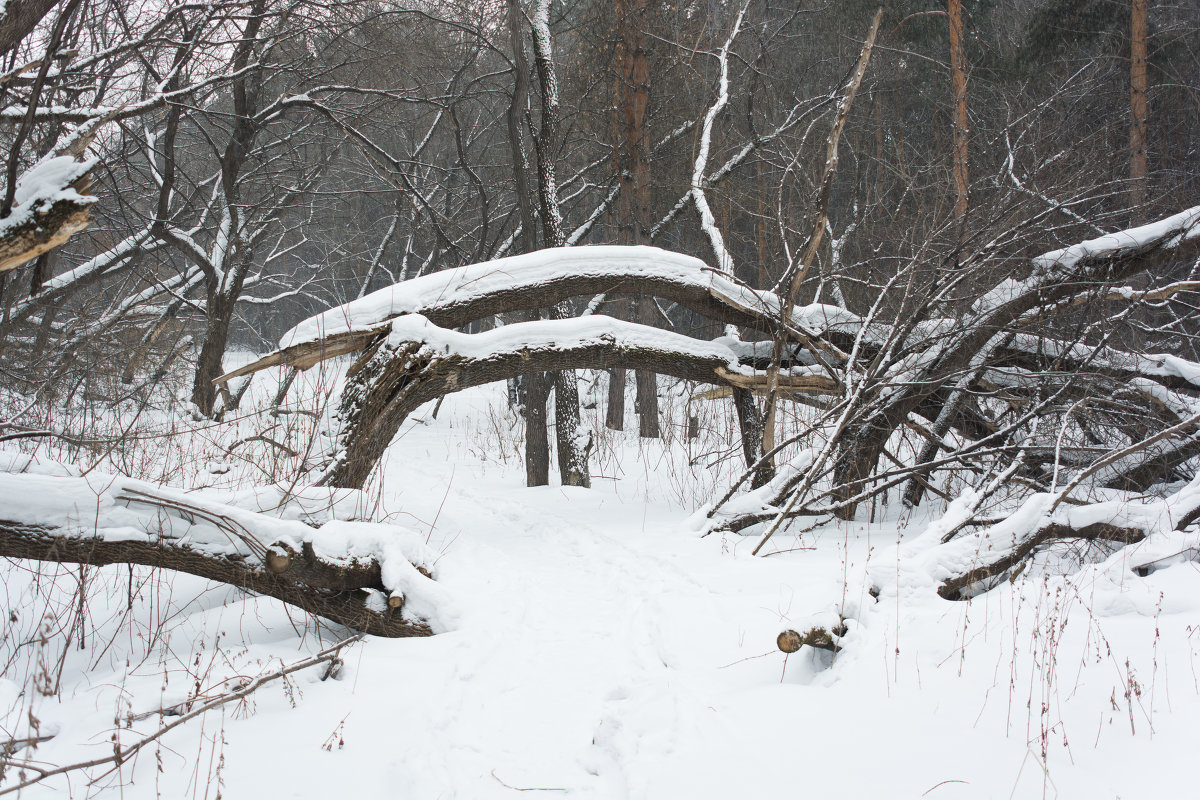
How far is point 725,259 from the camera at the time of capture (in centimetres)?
668

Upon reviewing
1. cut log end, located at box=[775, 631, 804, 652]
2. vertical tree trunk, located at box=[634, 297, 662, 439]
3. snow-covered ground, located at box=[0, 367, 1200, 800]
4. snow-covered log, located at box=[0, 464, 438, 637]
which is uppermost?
vertical tree trunk, located at box=[634, 297, 662, 439]

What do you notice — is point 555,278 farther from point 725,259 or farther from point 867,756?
A: point 867,756

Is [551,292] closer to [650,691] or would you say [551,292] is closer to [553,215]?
[553,215]

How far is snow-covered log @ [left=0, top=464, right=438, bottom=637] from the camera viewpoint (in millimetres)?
2756

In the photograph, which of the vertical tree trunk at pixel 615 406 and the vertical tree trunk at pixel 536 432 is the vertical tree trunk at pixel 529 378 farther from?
the vertical tree trunk at pixel 615 406

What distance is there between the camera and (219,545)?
115 inches

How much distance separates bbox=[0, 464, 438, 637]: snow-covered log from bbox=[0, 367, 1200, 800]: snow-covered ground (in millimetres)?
198

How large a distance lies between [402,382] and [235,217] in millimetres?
6933

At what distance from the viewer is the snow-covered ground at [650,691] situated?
82.7 inches

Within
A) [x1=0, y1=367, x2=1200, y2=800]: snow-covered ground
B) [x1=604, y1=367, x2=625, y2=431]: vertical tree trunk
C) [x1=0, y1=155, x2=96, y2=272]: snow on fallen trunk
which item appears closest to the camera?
[x1=0, y1=367, x2=1200, y2=800]: snow-covered ground

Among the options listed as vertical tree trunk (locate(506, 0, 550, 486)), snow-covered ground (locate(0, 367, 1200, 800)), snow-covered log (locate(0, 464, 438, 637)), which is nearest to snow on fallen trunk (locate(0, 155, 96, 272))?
Result: snow-covered log (locate(0, 464, 438, 637))

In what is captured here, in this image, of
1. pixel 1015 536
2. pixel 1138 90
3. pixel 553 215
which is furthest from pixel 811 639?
pixel 1138 90

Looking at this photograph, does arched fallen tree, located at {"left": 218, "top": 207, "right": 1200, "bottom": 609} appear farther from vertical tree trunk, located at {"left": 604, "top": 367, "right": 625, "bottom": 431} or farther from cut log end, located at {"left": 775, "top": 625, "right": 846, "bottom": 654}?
vertical tree trunk, located at {"left": 604, "top": 367, "right": 625, "bottom": 431}

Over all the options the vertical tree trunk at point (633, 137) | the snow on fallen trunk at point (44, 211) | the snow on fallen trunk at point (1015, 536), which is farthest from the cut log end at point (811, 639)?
the vertical tree trunk at point (633, 137)
